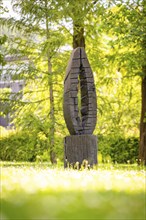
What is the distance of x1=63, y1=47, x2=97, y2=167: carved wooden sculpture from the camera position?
1015 cm

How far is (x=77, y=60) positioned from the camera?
10.7 metres

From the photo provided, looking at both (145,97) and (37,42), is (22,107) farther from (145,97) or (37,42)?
(145,97)

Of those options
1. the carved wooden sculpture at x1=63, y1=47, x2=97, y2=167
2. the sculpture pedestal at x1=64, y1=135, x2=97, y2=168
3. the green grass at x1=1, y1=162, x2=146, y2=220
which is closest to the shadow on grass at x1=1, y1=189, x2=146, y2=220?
the green grass at x1=1, y1=162, x2=146, y2=220

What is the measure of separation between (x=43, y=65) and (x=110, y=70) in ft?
8.63

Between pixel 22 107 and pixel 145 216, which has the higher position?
pixel 22 107

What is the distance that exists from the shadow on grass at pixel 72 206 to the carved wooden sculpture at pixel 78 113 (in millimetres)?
6193

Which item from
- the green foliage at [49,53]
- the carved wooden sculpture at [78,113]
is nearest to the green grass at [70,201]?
the carved wooden sculpture at [78,113]

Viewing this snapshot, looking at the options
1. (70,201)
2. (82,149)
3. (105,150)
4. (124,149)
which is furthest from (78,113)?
(124,149)

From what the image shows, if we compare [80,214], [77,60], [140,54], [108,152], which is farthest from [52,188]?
[108,152]

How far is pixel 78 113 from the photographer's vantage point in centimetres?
1062

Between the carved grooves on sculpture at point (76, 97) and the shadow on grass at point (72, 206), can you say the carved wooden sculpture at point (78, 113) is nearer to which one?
the carved grooves on sculpture at point (76, 97)

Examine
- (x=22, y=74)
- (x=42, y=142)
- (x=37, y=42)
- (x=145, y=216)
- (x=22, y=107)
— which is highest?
(x=37, y=42)

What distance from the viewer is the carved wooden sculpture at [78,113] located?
33.3ft

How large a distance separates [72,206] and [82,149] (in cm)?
671
